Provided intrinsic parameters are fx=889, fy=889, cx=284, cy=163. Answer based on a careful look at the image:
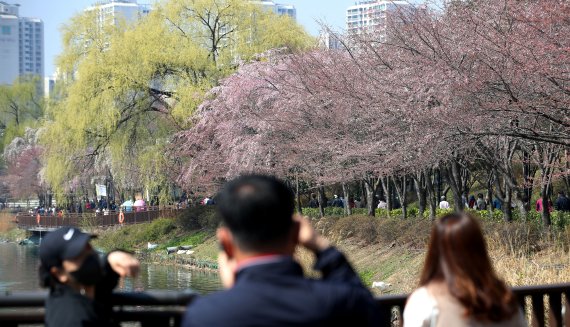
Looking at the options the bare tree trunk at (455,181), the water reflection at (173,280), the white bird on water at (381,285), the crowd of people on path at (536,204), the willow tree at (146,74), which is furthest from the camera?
the willow tree at (146,74)

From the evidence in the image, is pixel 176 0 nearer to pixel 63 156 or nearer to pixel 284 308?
pixel 63 156

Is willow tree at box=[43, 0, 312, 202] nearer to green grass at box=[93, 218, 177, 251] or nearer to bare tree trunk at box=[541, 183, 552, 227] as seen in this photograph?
green grass at box=[93, 218, 177, 251]

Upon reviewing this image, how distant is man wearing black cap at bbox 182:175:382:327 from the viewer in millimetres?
2590

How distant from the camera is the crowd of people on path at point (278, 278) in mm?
2615

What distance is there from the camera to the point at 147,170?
33.6 metres

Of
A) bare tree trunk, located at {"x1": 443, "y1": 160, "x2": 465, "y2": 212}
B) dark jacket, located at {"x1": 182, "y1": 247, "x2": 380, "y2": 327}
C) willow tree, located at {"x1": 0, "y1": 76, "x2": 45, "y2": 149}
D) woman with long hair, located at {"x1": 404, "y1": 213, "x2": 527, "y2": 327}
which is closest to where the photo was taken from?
dark jacket, located at {"x1": 182, "y1": 247, "x2": 380, "y2": 327}

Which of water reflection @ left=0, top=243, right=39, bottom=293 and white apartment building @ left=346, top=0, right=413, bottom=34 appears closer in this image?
white apartment building @ left=346, top=0, right=413, bottom=34

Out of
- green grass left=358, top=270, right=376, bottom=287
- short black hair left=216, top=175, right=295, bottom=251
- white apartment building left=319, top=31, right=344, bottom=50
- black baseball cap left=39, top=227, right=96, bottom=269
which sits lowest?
green grass left=358, top=270, right=376, bottom=287

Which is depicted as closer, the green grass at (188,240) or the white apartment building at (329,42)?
the white apartment building at (329,42)

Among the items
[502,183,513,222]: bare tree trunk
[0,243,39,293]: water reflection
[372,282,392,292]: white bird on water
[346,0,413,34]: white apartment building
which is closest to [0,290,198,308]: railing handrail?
[372,282,392,292]: white bird on water

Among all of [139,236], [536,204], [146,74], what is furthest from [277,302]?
[139,236]

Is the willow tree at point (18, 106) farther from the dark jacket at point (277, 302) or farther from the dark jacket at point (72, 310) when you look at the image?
the dark jacket at point (277, 302)

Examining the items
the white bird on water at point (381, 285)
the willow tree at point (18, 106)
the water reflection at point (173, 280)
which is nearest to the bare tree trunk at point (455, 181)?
the white bird on water at point (381, 285)

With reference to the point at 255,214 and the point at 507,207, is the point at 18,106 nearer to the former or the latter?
the point at 507,207
